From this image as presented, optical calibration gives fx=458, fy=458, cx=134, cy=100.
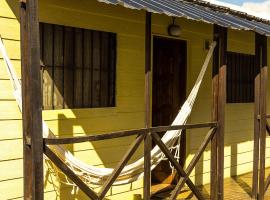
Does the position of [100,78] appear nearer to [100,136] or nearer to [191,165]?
[191,165]

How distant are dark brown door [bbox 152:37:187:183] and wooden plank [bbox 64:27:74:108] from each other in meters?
1.87

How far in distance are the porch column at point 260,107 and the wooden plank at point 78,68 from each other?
6.88 ft

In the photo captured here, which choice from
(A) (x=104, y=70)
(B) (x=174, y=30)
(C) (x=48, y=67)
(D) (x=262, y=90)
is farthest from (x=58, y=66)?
(D) (x=262, y=90)

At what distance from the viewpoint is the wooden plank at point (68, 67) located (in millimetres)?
4684

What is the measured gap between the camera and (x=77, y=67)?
4805 mm

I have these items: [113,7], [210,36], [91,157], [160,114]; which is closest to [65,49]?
[113,7]

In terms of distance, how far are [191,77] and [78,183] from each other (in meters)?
3.50

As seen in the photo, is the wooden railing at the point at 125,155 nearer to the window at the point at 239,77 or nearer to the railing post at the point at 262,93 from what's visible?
the railing post at the point at 262,93

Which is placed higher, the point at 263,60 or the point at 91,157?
the point at 263,60

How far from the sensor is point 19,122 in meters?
4.26

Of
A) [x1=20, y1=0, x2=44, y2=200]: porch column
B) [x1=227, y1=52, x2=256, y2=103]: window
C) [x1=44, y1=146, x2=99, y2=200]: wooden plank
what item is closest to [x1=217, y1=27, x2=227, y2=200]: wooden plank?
[x1=44, y1=146, x2=99, y2=200]: wooden plank

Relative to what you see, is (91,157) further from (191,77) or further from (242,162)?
(242,162)

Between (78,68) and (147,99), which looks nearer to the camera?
(147,99)

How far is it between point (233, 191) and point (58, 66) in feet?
10.3
